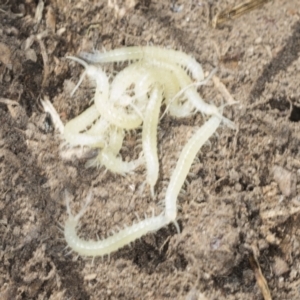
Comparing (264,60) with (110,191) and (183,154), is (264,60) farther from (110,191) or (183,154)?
(110,191)

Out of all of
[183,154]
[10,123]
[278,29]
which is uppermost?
[278,29]

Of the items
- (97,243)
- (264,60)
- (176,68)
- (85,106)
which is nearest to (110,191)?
(97,243)

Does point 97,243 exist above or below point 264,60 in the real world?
below

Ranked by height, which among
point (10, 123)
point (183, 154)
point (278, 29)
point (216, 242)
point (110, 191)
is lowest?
point (216, 242)

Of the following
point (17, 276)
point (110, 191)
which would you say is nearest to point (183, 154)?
point (110, 191)

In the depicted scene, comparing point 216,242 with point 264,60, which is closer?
point 216,242

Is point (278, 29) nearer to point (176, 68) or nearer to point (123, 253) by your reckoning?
point (176, 68)
